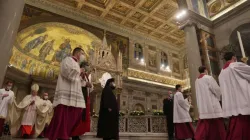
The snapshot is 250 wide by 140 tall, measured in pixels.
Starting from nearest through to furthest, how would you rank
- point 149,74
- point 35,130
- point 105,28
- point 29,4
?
point 35,130 < point 29,4 < point 105,28 < point 149,74

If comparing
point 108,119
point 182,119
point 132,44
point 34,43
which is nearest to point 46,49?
point 34,43

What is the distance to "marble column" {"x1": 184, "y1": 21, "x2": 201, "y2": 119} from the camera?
22.2 ft

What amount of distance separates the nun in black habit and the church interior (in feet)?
11.3

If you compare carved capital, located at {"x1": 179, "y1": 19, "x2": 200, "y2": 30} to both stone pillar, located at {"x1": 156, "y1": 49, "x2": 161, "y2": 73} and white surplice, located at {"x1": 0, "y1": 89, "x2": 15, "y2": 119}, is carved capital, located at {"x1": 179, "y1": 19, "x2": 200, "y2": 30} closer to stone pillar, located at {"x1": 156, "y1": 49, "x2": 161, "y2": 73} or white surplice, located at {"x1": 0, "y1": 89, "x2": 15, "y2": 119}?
white surplice, located at {"x1": 0, "y1": 89, "x2": 15, "y2": 119}

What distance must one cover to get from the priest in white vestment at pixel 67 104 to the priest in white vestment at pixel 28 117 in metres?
3.63

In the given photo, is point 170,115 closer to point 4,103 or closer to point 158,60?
point 4,103

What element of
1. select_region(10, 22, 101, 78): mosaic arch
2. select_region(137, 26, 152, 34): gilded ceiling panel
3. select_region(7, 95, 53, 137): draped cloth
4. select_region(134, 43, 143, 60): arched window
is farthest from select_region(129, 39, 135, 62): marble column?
select_region(7, 95, 53, 137): draped cloth

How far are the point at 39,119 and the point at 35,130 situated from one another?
405 mm

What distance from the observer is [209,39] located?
7.81 m

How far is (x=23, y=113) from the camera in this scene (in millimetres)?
6141

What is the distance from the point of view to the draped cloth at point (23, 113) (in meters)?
5.89

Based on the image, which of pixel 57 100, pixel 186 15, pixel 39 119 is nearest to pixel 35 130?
pixel 39 119

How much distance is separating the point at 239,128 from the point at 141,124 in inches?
219

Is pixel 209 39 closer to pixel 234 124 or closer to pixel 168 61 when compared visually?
pixel 234 124
